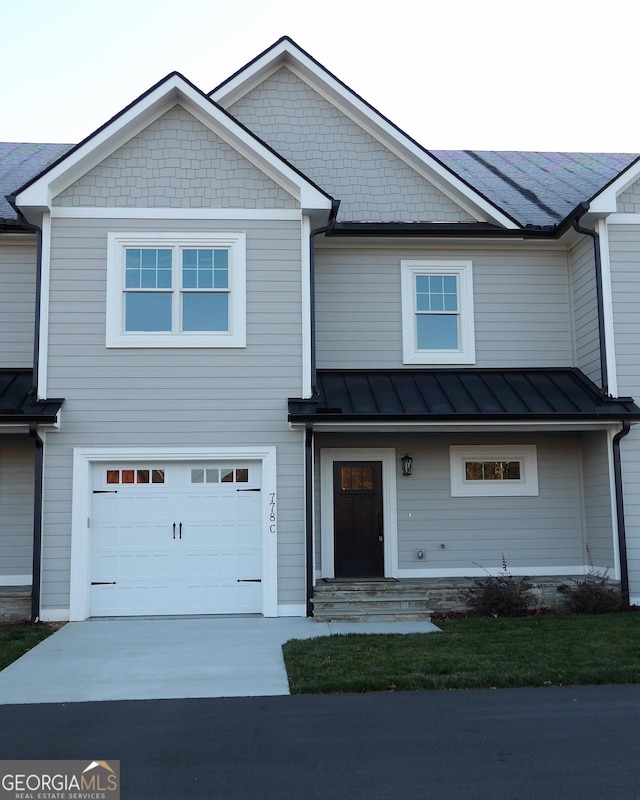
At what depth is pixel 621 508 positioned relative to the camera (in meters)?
12.3

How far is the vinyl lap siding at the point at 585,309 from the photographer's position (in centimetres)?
1314

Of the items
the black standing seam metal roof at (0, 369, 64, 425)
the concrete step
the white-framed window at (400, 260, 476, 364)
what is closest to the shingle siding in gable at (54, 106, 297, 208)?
the white-framed window at (400, 260, 476, 364)

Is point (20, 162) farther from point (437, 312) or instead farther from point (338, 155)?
point (437, 312)

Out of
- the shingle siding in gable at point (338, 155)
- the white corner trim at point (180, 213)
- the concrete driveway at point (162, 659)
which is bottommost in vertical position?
the concrete driveway at point (162, 659)

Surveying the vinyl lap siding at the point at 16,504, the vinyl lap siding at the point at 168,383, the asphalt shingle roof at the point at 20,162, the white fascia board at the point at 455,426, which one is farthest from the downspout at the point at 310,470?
the asphalt shingle roof at the point at 20,162

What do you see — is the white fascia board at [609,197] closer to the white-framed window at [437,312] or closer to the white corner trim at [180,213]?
the white-framed window at [437,312]

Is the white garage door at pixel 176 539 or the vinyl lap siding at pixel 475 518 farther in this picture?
the vinyl lap siding at pixel 475 518

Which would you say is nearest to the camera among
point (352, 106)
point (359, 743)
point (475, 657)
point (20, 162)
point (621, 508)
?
point (359, 743)

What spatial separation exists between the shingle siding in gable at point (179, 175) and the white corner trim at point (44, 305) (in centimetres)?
82

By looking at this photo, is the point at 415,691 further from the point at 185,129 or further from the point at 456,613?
the point at 185,129

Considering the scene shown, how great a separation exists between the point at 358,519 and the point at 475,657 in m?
4.95

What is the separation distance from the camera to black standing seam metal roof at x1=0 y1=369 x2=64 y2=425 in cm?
1138

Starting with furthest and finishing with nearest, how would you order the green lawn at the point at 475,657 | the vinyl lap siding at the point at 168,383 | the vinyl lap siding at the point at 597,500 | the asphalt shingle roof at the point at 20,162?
the asphalt shingle roof at the point at 20,162 → the vinyl lap siding at the point at 597,500 → the vinyl lap siding at the point at 168,383 → the green lawn at the point at 475,657

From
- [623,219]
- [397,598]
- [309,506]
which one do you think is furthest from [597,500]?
[309,506]
